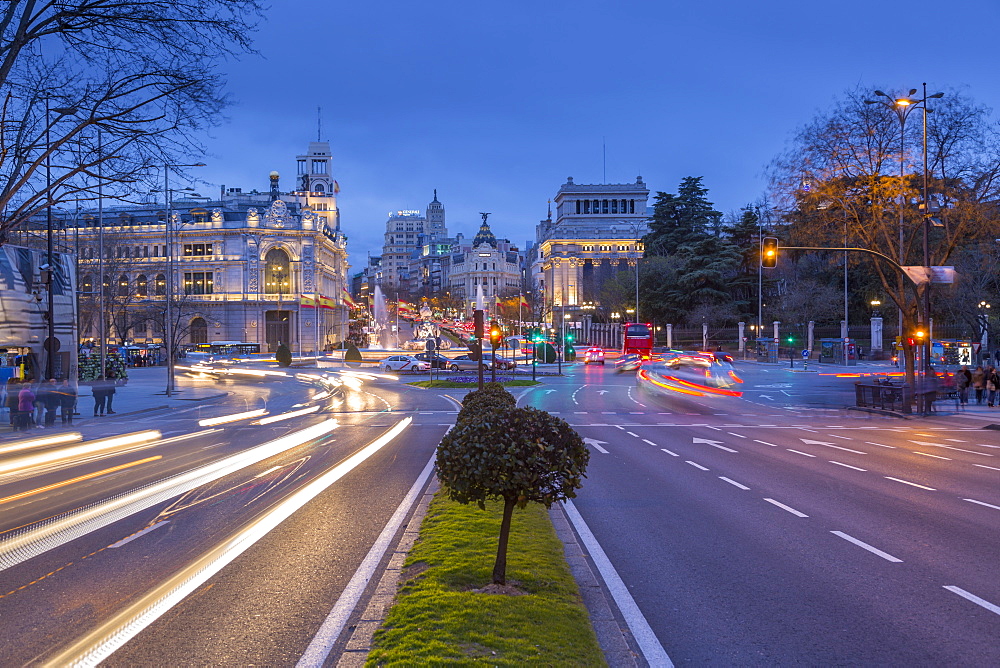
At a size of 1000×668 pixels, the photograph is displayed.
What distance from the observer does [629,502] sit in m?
11.9

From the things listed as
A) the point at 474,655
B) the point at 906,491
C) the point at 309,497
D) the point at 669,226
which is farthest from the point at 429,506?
the point at 669,226

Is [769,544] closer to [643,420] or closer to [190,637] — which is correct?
[190,637]

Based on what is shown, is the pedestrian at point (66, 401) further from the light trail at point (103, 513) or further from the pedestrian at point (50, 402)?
the light trail at point (103, 513)

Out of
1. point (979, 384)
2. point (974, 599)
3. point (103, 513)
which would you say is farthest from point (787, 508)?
point (979, 384)

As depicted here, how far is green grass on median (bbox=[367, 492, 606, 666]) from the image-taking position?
518 centimetres

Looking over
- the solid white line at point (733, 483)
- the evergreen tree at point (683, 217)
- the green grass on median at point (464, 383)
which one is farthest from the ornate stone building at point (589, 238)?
the solid white line at point (733, 483)

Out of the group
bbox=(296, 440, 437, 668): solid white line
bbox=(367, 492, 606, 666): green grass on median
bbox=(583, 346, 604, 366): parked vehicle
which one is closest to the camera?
bbox=(367, 492, 606, 666): green grass on median

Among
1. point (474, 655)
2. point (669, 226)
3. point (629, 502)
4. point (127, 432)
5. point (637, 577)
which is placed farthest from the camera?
point (669, 226)

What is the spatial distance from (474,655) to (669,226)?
311 feet

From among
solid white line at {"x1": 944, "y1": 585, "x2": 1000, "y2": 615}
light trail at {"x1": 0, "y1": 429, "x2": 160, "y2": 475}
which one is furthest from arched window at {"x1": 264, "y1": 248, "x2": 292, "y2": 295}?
solid white line at {"x1": 944, "y1": 585, "x2": 1000, "y2": 615}

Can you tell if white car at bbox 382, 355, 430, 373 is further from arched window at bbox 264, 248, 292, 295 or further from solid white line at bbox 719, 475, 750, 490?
solid white line at bbox 719, 475, 750, 490

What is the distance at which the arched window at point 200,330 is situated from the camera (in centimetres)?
9538

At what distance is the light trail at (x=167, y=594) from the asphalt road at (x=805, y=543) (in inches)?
174

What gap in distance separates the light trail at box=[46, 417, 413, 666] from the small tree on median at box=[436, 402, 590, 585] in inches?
116
